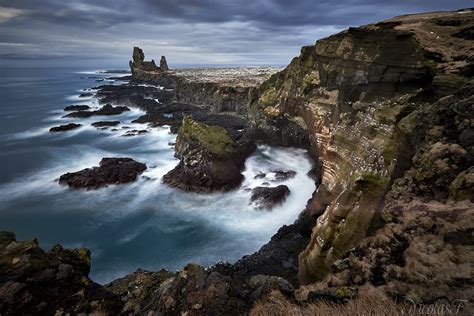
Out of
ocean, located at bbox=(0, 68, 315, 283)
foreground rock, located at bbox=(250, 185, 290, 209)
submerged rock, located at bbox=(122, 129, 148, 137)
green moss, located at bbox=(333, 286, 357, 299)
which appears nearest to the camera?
green moss, located at bbox=(333, 286, 357, 299)

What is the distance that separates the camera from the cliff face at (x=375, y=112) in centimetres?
1074

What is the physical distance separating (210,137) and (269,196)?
10.4 meters

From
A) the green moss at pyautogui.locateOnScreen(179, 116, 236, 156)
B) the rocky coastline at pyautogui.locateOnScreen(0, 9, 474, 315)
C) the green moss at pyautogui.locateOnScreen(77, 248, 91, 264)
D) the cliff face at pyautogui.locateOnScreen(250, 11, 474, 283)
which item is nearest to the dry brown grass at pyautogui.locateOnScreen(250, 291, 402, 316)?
the rocky coastline at pyautogui.locateOnScreen(0, 9, 474, 315)

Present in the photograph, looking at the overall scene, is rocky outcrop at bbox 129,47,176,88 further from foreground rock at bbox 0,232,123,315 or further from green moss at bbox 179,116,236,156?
foreground rock at bbox 0,232,123,315

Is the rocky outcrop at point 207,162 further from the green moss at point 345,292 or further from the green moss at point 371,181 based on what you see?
the green moss at point 345,292

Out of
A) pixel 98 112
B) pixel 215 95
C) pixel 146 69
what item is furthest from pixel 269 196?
pixel 146 69

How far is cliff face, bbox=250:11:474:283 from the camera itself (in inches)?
Result: 423

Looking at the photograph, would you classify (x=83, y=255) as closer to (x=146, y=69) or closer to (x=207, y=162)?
(x=207, y=162)

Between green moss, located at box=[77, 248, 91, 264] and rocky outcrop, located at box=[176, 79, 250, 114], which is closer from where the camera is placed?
green moss, located at box=[77, 248, 91, 264]

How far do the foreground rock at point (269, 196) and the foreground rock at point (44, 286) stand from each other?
15886mm

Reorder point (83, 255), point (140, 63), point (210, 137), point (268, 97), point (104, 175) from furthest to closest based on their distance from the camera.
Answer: point (140, 63)
point (268, 97)
point (210, 137)
point (104, 175)
point (83, 255)

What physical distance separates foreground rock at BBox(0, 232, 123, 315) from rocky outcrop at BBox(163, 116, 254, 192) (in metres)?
17.8

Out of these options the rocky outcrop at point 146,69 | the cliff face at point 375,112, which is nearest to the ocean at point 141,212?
the cliff face at point 375,112

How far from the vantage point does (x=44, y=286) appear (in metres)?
8.19
